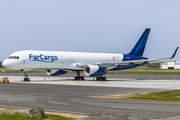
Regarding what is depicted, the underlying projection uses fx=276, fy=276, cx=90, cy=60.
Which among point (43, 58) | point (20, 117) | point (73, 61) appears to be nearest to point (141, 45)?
point (73, 61)

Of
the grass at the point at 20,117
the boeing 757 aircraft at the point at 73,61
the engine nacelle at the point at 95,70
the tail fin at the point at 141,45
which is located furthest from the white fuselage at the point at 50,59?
the grass at the point at 20,117

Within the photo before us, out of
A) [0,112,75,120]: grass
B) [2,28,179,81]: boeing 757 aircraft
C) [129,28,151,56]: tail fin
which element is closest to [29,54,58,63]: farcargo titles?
[2,28,179,81]: boeing 757 aircraft

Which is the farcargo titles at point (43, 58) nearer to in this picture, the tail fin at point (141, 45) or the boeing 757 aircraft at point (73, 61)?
the boeing 757 aircraft at point (73, 61)

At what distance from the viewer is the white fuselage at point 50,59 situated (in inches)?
1743

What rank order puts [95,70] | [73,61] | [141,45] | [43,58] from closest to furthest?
[43,58], [95,70], [73,61], [141,45]

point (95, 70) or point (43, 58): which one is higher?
point (43, 58)

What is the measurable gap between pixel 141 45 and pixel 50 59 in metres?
21.0


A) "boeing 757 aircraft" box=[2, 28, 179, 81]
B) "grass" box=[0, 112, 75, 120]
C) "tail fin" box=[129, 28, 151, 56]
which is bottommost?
"grass" box=[0, 112, 75, 120]

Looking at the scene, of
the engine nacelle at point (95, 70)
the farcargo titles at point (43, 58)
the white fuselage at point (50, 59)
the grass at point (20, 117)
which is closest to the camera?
the grass at point (20, 117)

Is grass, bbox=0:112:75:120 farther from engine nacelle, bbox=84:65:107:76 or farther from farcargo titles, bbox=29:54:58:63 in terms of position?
engine nacelle, bbox=84:65:107:76

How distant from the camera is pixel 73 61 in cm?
5044

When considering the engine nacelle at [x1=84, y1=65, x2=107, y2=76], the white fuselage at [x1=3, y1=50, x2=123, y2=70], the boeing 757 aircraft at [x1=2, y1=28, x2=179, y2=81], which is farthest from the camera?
the engine nacelle at [x1=84, y1=65, x2=107, y2=76]

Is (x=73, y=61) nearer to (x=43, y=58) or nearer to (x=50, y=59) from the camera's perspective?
(x=50, y=59)

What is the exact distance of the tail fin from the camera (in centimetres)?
5769
